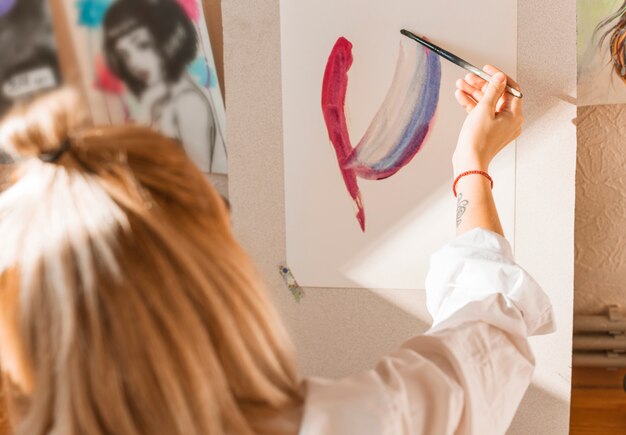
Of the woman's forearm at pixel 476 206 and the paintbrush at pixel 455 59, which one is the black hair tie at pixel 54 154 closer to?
the woman's forearm at pixel 476 206

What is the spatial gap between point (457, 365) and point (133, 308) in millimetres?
346

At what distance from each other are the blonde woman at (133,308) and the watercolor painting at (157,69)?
70 cm

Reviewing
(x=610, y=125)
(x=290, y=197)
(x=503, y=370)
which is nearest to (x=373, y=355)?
(x=290, y=197)

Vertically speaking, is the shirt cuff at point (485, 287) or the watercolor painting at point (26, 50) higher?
the watercolor painting at point (26, 50)

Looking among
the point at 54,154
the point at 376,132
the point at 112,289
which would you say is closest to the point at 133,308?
the point at 112,289

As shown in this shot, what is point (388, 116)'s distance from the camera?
42.9 inches

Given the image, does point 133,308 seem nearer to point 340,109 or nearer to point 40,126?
point 40,126

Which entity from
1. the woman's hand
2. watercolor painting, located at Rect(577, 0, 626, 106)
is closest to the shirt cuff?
the woman's hand

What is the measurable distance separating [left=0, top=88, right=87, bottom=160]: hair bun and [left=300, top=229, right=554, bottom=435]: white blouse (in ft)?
1.07

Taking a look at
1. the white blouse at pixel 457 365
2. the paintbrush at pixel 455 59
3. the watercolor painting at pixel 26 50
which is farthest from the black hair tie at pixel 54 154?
the watercolor painting at pixel 26 50

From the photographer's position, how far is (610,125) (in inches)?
44.6

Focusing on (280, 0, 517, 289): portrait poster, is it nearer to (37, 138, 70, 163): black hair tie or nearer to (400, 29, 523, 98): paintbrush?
(400, 29, 523, 98): paintbrush

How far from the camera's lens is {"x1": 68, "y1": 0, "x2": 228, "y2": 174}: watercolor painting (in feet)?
4.18

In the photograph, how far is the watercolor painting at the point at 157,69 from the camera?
1.27 m
